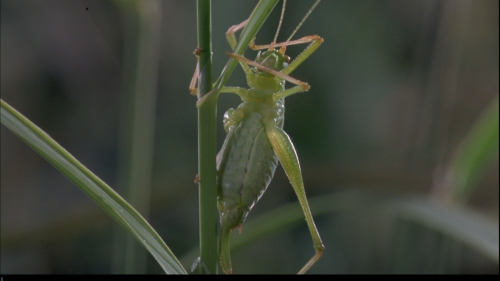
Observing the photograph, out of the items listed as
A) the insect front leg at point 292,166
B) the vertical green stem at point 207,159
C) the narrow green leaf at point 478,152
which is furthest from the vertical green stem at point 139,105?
the narrow green leaf at point 478,152

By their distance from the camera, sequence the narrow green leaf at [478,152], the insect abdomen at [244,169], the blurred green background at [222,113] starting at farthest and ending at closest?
the blurred green background at [222,113]
the narrow green leaf at [478,152]
the insect abdomen at [244,169]

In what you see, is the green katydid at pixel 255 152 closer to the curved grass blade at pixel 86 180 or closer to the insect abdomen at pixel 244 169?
the insect abdomen at pixel 244 169

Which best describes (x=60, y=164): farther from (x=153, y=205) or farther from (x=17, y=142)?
(x=17, y=142)

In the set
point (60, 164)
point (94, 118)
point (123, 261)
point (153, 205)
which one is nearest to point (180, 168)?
point (153, 205)

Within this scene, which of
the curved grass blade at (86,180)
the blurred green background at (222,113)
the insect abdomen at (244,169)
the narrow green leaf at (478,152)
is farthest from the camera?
the blurred green background at (222,113)

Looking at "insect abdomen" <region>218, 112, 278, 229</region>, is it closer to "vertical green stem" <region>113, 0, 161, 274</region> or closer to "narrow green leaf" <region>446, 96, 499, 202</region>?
"vertical green stem" <region>113, 0, 161, 274</region>

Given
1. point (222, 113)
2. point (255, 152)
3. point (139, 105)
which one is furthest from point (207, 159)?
point (222, 113)
